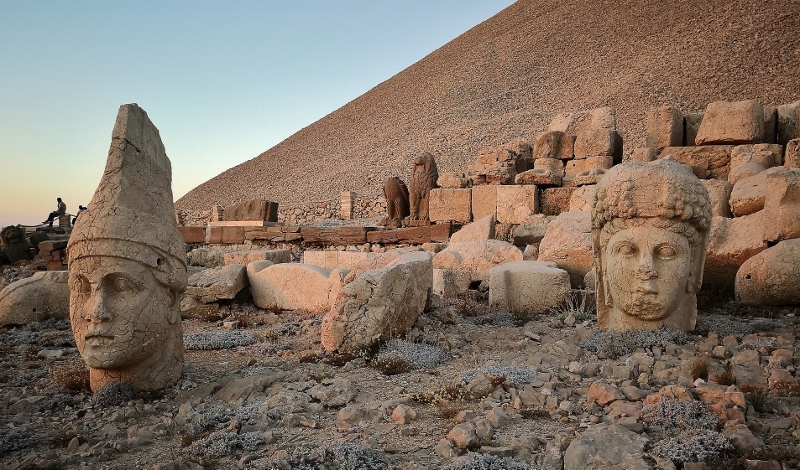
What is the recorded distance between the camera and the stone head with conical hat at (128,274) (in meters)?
4.18

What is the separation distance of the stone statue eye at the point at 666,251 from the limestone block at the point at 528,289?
2076 millimetres

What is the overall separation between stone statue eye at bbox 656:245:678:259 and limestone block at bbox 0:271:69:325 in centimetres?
735

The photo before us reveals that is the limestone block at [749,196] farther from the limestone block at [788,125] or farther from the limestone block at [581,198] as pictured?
the limestone block at [788,125]

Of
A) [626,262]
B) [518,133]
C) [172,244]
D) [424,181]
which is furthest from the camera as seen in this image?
[518,133]

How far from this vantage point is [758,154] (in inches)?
405

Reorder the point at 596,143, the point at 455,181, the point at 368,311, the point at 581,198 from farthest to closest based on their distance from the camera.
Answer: the point at 455,181
the point at 596,143
the point at 581,198
the point at 368,311

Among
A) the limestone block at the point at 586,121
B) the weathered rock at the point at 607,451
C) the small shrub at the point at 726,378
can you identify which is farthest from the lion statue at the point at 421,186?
the weathered rock at the point at 607,451

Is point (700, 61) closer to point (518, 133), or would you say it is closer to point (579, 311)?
point (518, 133)

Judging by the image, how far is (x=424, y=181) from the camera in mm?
14438

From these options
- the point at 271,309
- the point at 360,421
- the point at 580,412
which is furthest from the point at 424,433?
the point at 271,309

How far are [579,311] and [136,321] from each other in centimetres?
461

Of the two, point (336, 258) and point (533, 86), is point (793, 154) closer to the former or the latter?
point (336, 258)

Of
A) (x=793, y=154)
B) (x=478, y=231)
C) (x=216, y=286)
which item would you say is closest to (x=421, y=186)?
(x=478, y=231)

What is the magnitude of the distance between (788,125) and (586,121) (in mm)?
4609
